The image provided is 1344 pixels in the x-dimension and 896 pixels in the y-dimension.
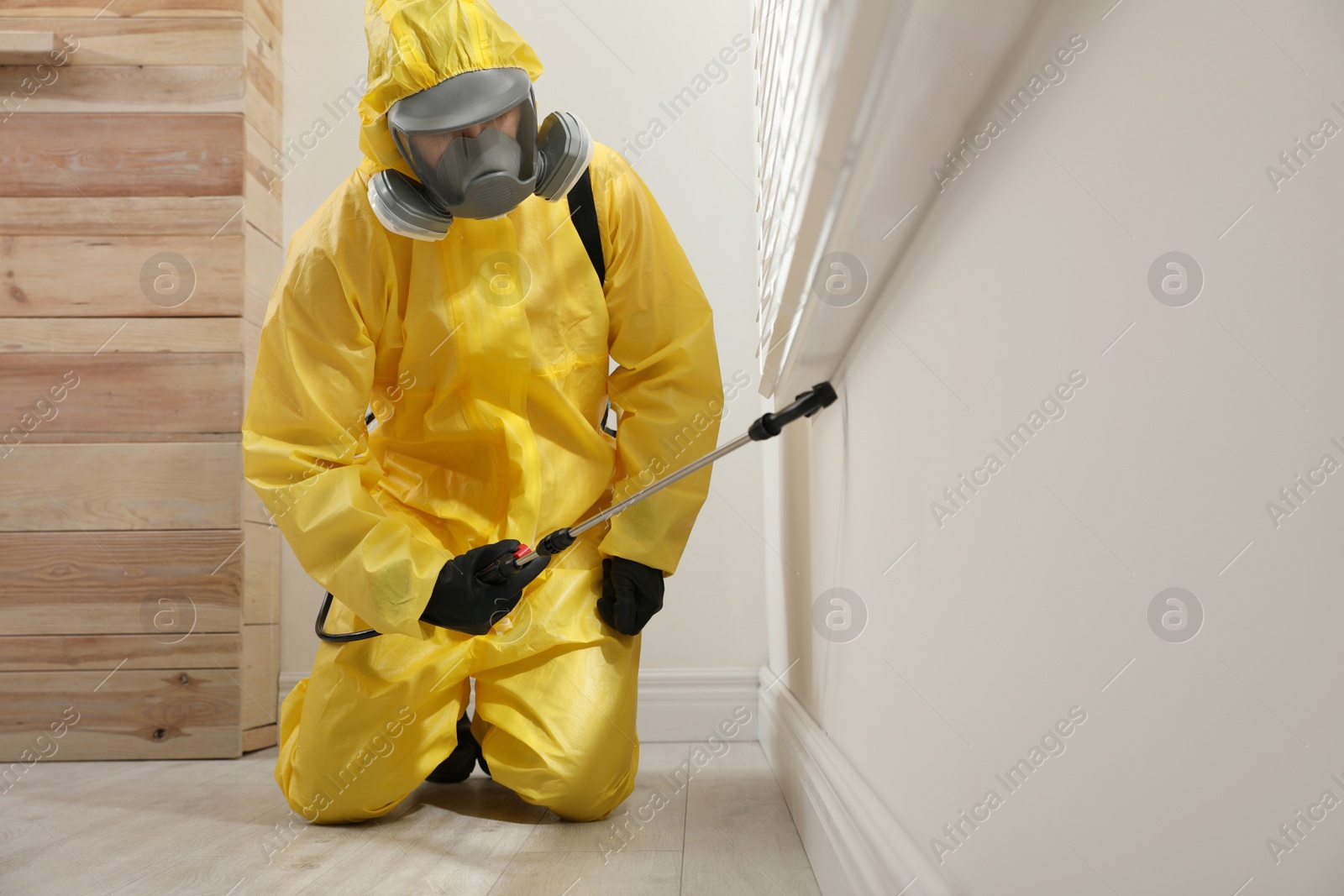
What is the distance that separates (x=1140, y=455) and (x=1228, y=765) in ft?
0.31

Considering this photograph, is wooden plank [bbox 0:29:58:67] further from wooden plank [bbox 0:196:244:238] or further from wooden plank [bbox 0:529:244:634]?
wooden plank [bbox 0:529:244:634]

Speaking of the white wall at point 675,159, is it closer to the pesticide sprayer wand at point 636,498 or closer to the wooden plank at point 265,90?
the wooden plank at point 265,90

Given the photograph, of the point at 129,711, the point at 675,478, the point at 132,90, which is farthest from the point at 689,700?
the point at 132,90

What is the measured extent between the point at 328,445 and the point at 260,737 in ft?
3.08

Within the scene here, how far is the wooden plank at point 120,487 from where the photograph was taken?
5.95ft

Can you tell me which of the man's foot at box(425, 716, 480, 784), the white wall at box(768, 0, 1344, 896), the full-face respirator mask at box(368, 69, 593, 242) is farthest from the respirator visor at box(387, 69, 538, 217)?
the man's foot at box(425, 716, 480, 784)

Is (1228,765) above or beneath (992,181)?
beneath

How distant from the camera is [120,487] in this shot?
1820mm

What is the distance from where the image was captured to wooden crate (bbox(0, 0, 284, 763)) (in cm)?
179

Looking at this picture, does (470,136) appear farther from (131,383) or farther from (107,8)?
(107,8)

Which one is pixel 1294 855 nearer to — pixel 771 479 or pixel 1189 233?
pixel 1189 233

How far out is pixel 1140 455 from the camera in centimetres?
30

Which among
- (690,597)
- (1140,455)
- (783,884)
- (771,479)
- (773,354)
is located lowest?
(690,597)

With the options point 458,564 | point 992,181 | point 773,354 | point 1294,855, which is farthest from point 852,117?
point 458,564
